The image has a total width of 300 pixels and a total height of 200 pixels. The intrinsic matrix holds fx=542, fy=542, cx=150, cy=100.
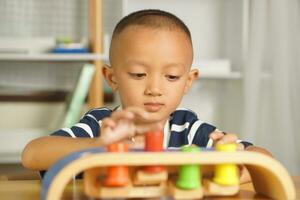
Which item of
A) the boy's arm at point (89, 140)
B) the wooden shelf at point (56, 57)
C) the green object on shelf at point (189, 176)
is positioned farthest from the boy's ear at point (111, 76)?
the wooden shelf at point (56, 57)

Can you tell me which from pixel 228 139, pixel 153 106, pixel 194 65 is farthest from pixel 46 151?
pixel 194 65

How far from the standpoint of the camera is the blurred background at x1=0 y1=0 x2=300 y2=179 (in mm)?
2346

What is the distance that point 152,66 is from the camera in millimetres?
809

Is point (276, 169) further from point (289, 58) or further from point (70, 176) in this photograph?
point (289, 58)

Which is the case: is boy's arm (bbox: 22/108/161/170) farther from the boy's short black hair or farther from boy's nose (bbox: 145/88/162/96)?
the boy's short black hair

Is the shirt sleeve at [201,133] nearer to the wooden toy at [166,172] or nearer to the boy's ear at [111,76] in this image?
the boy's ear at [111,76]

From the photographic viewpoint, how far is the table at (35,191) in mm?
692

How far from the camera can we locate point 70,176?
1.73 feet

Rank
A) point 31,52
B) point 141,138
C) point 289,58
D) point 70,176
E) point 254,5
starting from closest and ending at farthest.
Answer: point 70,176, point 141,138, point 289,58, point 254,5, point 31,52

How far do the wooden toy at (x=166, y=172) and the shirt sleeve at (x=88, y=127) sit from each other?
1.27 feet

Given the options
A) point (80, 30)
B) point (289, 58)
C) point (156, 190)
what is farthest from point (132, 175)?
point (80, 30)

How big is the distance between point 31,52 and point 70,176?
2.31m

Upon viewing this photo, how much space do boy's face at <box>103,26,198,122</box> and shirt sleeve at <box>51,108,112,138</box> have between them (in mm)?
114

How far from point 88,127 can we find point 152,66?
28cm
